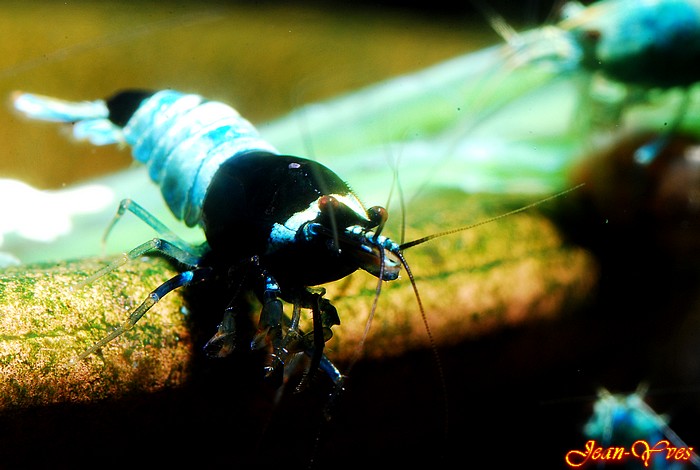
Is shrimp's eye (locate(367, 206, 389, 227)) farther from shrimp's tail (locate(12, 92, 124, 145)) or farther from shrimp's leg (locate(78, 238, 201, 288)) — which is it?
shrimp's tail (locate(12, 92, 124, 145))

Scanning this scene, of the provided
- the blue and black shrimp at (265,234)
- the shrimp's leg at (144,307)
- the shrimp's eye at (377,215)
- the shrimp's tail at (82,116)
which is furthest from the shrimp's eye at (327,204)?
the shrimp's tail at (82,116)

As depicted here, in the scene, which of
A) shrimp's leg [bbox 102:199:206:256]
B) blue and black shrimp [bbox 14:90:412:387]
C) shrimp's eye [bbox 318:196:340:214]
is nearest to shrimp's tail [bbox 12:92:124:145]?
blue and black shrimp [bbox 14:90:412:387]

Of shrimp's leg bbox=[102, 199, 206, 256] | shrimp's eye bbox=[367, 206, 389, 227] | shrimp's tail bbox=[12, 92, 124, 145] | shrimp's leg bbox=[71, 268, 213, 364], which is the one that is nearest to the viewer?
shrimp's leg bbox=[71, 268, 213, 364]

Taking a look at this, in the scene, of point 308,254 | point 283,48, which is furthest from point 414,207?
point 283,48
